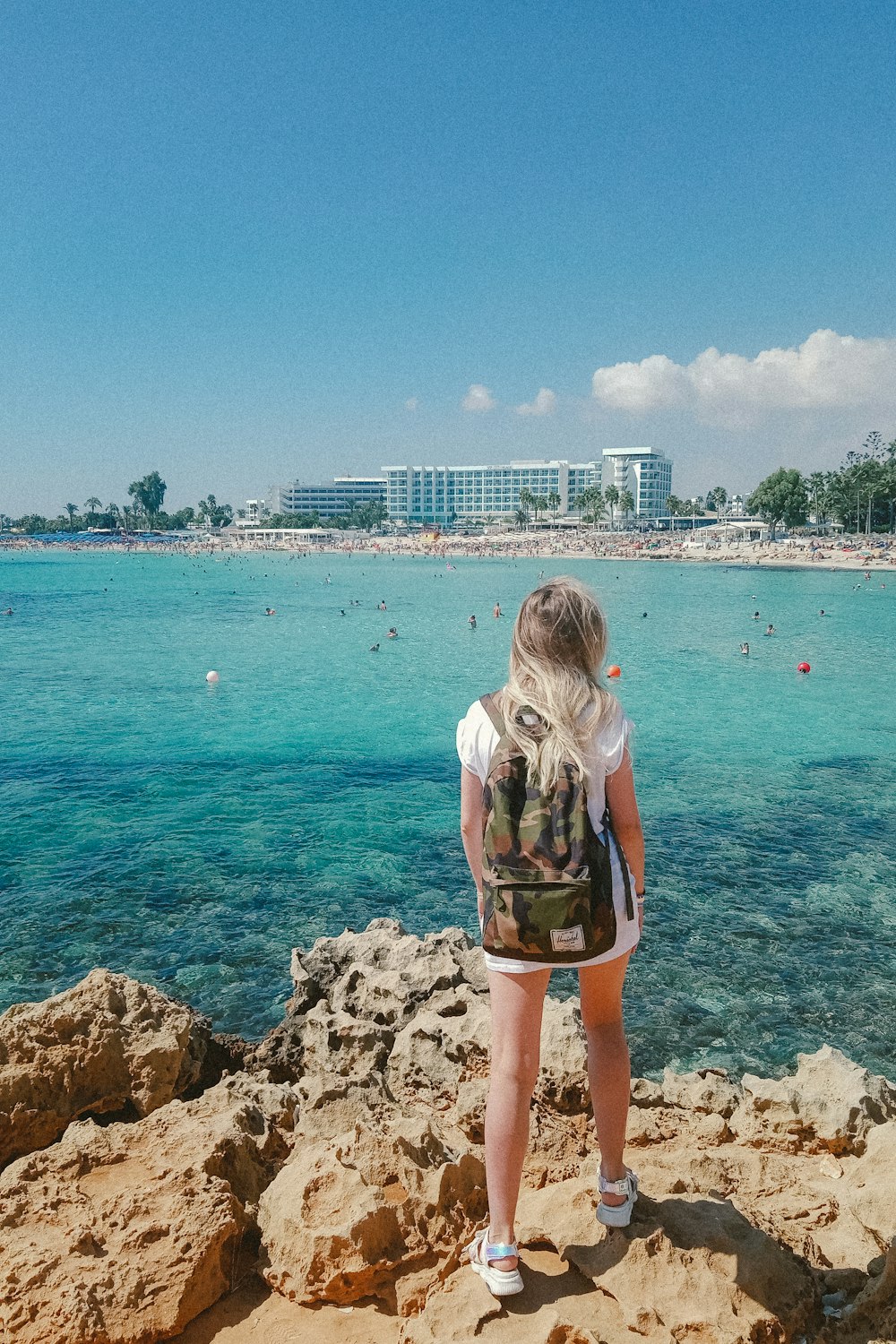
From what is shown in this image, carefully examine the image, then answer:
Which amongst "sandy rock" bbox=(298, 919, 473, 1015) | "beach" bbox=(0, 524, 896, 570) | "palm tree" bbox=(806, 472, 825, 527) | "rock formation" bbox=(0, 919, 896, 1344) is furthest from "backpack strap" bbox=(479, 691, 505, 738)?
"palm tree" bbox=(806, 472, 825, 527)

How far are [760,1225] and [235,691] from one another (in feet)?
73.4

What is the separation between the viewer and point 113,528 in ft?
A: 642

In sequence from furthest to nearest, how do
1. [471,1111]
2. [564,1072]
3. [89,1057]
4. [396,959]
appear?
[396,959] → [564,1072] → [89,1057] → [471,1111]

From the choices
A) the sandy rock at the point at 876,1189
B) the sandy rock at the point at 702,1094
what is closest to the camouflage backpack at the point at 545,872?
the sandy rock at the point at 876,1189

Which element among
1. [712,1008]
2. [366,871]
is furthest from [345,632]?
[712,1008]

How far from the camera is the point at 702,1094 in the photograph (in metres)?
5.02

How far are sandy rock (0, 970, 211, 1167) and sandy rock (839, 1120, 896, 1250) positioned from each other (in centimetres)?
325

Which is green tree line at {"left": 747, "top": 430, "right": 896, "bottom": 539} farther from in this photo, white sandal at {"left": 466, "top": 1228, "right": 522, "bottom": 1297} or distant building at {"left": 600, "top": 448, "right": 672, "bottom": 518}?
white sandal at {"left": 466, "top": 1228, "right": 522, "bottom": 1297}

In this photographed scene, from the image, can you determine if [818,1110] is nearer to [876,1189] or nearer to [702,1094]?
[702,1094]

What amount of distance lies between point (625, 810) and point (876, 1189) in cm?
214

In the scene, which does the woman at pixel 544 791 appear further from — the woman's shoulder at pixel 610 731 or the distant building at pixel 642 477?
the distant building at pixel 642 477

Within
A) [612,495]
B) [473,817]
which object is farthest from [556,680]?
[612,495]

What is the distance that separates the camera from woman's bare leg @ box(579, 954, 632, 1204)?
8.81ft

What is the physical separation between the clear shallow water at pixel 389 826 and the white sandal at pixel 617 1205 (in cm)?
433
